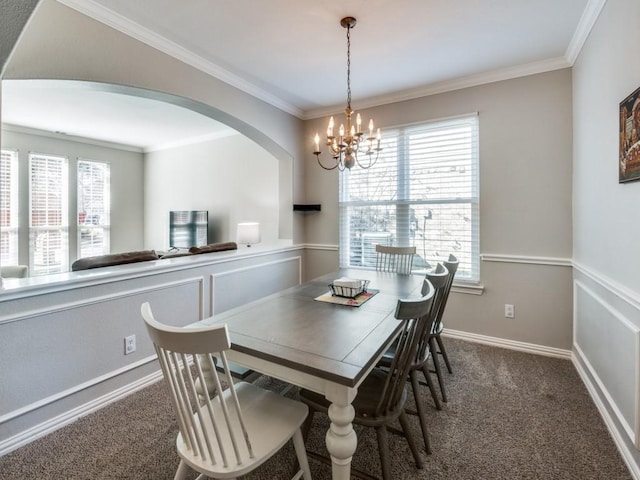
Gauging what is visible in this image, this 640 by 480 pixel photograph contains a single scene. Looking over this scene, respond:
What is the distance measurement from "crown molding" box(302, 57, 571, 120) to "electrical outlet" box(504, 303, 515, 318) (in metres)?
2.23

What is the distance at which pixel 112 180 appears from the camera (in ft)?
19.8

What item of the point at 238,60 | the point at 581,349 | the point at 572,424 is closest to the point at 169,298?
the point at 238,60

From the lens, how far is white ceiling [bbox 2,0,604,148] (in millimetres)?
2070

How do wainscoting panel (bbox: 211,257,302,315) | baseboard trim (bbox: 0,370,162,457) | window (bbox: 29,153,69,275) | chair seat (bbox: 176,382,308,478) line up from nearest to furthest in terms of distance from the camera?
1. chair seat (bbox: 176,382,308,478)
2. baseboard trim (bbox: 0,370,162,457)
3. wainscoting panel (bbox: 211,257,302,315)
4. window (bbox: 29,153,69,275)

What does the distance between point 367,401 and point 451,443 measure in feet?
2.44

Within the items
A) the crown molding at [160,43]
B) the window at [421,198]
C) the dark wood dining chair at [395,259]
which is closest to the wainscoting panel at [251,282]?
the window at [421,198]

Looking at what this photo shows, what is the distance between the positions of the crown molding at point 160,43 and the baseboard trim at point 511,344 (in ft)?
11.2

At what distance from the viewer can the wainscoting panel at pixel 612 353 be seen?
5.12ft

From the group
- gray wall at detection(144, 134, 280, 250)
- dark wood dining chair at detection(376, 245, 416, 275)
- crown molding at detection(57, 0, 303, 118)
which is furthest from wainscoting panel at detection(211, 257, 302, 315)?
crown molding at detection(57, 0, 303, 118)

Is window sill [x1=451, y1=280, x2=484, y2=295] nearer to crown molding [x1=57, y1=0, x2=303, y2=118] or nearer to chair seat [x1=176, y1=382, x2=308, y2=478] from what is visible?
chair seat [x1=176, y1=382, x2=308, y2=478]

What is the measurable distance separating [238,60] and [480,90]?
2.41 metres

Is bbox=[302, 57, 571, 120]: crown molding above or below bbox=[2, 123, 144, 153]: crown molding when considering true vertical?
below

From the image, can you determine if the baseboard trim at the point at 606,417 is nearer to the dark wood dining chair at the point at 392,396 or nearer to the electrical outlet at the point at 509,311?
the electrical outlet at the point at 509,311

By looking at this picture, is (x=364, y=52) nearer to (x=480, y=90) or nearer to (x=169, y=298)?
(x=480, y=90)
